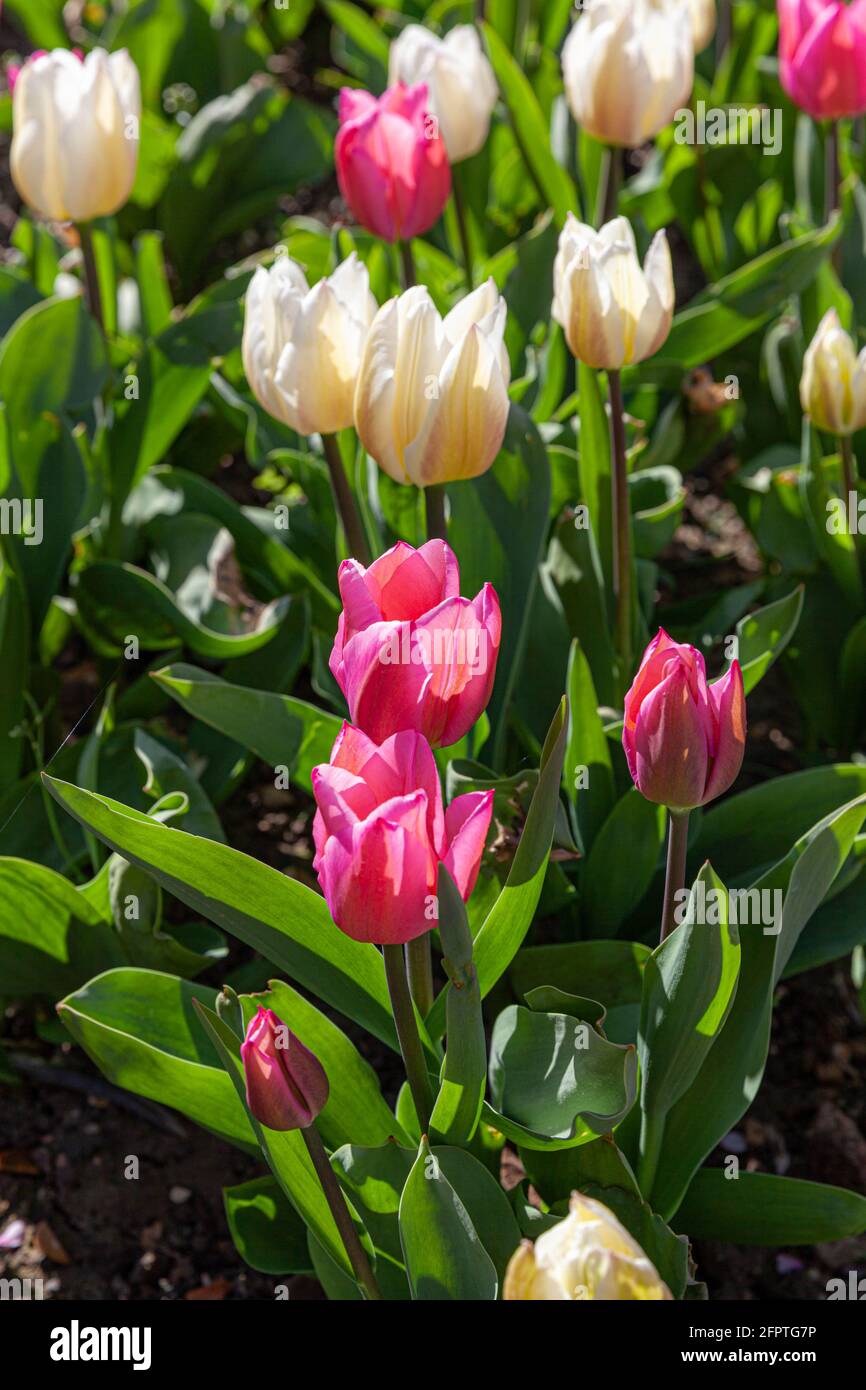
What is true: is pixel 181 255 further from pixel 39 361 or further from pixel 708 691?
pixel 708 691

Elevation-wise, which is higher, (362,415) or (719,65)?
(719,65)

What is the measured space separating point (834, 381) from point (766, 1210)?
988 millimetres

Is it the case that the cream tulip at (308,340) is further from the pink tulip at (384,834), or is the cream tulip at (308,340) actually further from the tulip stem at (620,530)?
the pink tulip at (384,834)

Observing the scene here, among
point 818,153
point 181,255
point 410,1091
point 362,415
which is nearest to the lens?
point 410,1091

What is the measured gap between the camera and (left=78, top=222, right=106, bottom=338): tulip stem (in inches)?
77.8

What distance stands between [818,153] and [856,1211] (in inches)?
77.4

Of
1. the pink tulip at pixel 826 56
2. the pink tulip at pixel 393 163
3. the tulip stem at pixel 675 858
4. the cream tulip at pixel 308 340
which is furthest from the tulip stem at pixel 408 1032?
the pink tulip at pixel 826 56

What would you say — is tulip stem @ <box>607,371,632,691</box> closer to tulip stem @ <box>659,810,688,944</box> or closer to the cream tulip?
the cream tulip

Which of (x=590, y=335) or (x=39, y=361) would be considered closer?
(x=590, y=335)

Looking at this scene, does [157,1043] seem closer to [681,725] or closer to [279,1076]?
[279,1076]

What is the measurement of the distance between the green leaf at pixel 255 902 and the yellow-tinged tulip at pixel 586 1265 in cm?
48
